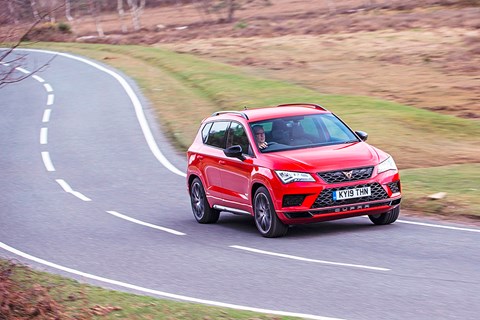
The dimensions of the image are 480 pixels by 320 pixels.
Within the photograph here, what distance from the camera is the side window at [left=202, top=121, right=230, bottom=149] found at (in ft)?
50.4

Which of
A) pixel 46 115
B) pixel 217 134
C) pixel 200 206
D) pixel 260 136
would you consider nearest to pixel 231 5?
pixel 46 115

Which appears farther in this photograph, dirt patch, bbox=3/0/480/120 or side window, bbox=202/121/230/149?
dirt patch, bbox=3/0/480/120

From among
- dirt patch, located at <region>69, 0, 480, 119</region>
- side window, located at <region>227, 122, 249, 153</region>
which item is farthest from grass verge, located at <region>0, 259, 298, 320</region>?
dirt patch, located at <region>69, 0, 480, 119</region>

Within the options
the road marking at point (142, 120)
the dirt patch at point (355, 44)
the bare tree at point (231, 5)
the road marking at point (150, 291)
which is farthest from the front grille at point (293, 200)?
the bare tree at point (231, 5)

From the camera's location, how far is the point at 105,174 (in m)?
22.8

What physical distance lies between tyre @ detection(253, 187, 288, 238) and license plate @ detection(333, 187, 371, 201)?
0.87 metres

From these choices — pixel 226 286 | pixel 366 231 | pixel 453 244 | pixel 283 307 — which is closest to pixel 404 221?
pixel 366 231

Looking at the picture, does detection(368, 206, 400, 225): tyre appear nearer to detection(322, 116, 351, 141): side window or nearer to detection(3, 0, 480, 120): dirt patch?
detection(322, 116, 351, 141): side window

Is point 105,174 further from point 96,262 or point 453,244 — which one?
point 453,244

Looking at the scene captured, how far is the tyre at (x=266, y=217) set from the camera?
1355cm

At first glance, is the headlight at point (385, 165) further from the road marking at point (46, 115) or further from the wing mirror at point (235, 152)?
the road marking at point (46, 115)

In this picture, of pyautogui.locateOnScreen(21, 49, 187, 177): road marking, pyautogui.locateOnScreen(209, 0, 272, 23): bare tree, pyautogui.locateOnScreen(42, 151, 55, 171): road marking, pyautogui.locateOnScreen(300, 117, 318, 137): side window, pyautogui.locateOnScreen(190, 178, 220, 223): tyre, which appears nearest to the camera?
pyautogui.locateOnScreen(300, 117, 318, 137): side window

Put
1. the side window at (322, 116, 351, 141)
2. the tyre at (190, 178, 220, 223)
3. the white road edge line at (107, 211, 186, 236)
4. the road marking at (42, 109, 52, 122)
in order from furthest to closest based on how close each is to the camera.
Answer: the road marking at (42, 109, 52, 122) < the tyre at (190, 178, 220, 223) < the white road edge line at (107, 211, 186, 236) < the side window at (322, 116, 351, 141)

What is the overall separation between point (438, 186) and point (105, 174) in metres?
8.56
